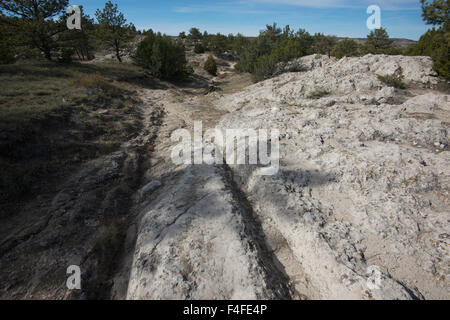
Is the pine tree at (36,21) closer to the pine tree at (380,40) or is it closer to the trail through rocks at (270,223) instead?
the trail through rocks at (270,223)

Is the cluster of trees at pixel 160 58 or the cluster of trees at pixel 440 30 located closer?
the cluster of trees at pixel 440 30

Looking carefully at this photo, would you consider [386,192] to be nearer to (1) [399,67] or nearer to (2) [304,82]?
(2) [304,82]

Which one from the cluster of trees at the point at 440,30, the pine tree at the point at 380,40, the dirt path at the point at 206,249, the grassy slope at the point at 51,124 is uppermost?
the pine tree at the point at 380,40

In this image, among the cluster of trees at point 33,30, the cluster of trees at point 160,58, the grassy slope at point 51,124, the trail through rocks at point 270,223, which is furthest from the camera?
the cluster of trees at point 160,58

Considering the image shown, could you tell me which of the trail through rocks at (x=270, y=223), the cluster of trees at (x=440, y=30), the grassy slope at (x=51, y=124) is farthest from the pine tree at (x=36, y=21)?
the cluster of trees at (x=440, y=30)

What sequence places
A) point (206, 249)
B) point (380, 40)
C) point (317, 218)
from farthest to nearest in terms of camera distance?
point (380, 40) → point (317, 218) → point (206, 249)

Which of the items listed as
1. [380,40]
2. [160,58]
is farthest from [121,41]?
[380,40]

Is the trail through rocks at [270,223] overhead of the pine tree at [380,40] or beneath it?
beneath

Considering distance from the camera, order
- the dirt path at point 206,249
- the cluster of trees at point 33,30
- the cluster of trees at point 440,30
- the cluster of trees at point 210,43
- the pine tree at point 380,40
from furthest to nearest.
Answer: the cluster of trees at point 210,43 → the pine tree at point 380,40 → the cluster of trees at point 33,30 → the cluster of trees at point 440,30 → the dirt path at point 206,249

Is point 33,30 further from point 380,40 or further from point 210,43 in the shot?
point 380,40

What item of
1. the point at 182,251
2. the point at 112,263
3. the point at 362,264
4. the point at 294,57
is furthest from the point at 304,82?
the point at 112,263

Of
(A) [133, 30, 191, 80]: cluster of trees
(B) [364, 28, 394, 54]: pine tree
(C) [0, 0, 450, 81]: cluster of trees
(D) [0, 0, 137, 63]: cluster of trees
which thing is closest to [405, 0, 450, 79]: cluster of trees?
(C) [0, 0, 450, 81]: cluster of trees
